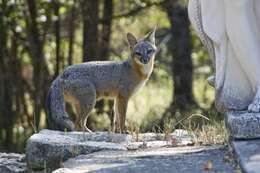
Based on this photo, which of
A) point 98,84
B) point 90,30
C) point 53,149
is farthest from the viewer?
point 90,30

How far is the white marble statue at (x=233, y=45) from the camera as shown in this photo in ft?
23.9

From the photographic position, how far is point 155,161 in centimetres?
702

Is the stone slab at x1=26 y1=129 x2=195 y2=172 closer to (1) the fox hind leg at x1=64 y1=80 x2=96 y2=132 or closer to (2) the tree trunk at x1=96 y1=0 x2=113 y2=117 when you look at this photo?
(1) the fox hind leg at x1=64 y1=80 x2=96 y2=132

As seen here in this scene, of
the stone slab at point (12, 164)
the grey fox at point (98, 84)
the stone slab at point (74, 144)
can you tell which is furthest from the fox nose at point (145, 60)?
the stone slab at point (12, 164)

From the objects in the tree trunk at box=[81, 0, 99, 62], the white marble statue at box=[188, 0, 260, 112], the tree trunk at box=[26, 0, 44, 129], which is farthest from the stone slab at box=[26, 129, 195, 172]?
the tree trunk at box=[26, 0, 44, 129]

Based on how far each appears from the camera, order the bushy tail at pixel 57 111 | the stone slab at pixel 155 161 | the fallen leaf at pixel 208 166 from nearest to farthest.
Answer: the fallen leaf at pixel 208 166, the stone slab at pixel 155 161, the bushy tail at pixel 57 111

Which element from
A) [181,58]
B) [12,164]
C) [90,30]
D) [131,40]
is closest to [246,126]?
[12,164]

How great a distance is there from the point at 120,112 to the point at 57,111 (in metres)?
0.86

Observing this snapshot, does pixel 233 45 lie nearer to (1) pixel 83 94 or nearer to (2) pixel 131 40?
(1) pixel 83 94

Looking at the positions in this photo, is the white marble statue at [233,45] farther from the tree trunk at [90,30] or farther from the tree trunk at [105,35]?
the tree trunk at [105,35]

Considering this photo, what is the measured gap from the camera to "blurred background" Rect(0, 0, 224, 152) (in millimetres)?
14523

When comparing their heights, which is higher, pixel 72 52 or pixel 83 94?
pixel 72 52

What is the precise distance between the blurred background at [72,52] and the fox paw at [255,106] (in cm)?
631

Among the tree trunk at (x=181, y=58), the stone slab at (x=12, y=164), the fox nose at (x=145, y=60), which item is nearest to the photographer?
the stone slab at (x=12, y=164)
